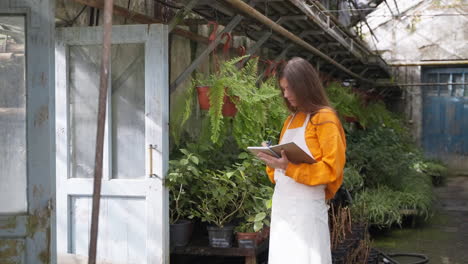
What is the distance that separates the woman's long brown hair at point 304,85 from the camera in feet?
10.2

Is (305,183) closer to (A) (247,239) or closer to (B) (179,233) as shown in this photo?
(A) (247,239)

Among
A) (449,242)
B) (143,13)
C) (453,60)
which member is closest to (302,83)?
(143,13)

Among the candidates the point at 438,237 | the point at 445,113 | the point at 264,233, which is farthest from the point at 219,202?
the point at 445,113

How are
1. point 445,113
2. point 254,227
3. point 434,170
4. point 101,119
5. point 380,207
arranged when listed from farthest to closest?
point 445,113
point 434,170
point 380,207
point 254,227
point 101,119

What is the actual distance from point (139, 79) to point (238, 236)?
1.46 meters

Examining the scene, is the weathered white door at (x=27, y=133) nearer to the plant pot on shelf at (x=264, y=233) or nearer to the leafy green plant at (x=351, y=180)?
the plant pot on shelf at (x=264, y=233)

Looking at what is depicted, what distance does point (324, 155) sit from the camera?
3.02 metres

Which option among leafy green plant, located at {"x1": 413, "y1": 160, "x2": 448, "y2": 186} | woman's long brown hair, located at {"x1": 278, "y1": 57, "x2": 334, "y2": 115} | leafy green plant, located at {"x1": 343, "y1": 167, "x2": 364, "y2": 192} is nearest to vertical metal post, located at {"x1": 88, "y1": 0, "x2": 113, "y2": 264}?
woman's long brown hair, located at {"x1": 278, "y1": 57, "x2": 334, "y2": 115}

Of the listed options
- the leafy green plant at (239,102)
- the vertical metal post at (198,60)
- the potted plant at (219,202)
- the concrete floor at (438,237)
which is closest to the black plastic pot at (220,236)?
the potted plant at (219,202)

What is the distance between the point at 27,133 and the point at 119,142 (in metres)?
1.45

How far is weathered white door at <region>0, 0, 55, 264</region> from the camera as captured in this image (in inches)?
132

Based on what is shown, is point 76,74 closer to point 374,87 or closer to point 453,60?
point 374,87

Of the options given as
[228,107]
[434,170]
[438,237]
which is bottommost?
[438,237]

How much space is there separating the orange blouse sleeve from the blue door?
1230cm
